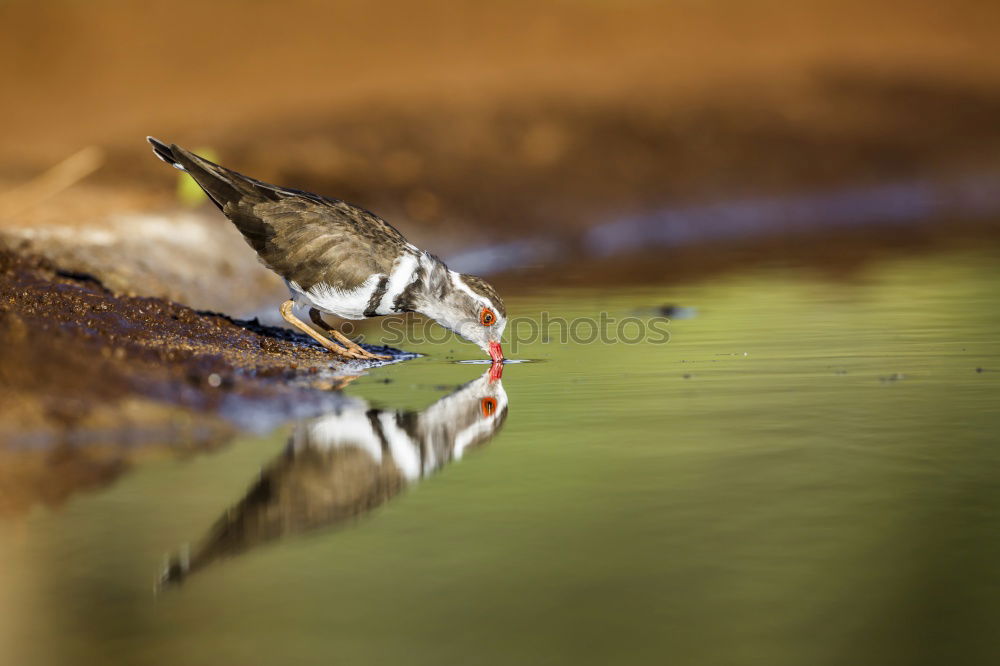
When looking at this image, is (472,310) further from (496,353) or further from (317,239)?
(317,239)

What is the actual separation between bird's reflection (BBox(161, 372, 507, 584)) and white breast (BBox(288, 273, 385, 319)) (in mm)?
1438

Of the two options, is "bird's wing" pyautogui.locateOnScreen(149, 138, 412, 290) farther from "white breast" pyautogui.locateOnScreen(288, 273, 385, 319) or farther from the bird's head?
the bird's head

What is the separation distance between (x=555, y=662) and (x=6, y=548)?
2387mm

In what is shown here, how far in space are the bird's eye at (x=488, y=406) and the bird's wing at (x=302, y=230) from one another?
178cm

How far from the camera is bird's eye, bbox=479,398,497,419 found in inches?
294

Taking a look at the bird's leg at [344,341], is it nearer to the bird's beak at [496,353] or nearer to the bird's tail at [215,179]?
the bird's beak at [496,353]

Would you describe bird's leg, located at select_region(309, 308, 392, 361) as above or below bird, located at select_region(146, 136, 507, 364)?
below

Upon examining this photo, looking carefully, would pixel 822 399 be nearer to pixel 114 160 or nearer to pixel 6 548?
pixel 6 548

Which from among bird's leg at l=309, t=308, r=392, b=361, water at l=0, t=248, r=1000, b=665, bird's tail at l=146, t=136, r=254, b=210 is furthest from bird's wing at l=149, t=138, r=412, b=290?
water at l=0, t=248, r=1000, b=665

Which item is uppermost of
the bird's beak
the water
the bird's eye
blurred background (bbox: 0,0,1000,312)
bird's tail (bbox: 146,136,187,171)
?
blurred background (bbox: 0,0,1000,312)

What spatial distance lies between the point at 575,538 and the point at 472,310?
4.73 metres

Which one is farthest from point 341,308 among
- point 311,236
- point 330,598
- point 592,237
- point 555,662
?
point 592,237

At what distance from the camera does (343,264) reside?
9.18 meters

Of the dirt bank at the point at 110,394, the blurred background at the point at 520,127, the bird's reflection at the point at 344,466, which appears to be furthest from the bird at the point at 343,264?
the blurred background at the point at 520,127
